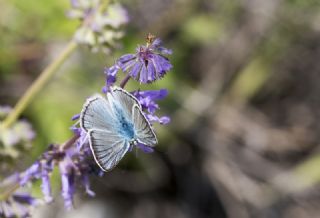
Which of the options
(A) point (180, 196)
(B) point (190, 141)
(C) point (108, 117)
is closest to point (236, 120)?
(B) point (190, 141)

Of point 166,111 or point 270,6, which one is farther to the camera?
point 270,6

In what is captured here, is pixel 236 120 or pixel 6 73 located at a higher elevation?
pixel 236 120

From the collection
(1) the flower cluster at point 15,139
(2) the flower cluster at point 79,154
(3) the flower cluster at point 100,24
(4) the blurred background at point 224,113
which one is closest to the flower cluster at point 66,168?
(2) the flower cluster at point 79,154

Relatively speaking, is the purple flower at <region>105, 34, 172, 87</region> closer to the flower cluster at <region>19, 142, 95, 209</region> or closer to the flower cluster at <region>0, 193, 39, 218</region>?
the flower cluster at <region>19, 142, 95, 209</region>

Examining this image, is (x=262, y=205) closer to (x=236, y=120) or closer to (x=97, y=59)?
(x=236, y=120)

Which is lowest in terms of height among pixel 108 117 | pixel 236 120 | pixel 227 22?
pixel 108 117

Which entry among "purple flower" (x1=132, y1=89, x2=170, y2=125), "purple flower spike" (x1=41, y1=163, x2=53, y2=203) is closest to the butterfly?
"purple flower" (x1=132, y1=89, x2=170, y2=125)

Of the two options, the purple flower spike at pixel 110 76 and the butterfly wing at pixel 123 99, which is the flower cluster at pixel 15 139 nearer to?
the purple flower spike at pixel 110 76
